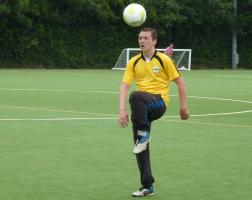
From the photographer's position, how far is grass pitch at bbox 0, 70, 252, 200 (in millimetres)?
8781

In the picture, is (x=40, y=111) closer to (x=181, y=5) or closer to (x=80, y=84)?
(x=80, y=84)

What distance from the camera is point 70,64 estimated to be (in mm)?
46781

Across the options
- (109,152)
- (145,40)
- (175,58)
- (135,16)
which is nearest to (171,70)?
(145,40)

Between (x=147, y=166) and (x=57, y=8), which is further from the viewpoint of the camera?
(x=57, y=8)

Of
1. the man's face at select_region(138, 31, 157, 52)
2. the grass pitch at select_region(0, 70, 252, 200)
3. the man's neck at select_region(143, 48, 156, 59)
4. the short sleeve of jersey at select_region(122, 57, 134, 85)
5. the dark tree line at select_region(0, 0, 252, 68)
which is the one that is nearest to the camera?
the man's face at select_region(138, 31, 157, 52)

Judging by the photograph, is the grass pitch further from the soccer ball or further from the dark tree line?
the dark tree line

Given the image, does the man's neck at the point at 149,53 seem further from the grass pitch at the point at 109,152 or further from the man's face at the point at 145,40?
the grass pitch at the point at 109,152

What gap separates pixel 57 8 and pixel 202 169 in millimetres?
37356

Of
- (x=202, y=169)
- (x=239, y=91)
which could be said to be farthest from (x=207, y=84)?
(x=202, y=169)

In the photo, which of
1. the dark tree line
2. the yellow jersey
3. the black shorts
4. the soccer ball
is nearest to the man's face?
the yellow jersey

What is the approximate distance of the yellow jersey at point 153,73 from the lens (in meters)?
8.28

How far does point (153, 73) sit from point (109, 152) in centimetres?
343

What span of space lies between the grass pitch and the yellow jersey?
123cm

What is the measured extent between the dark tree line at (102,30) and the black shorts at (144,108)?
35.1m
